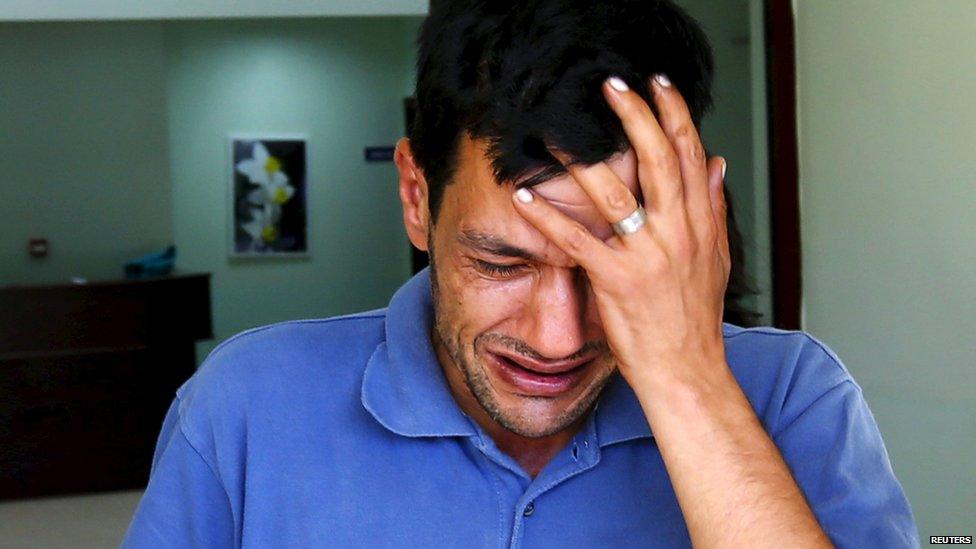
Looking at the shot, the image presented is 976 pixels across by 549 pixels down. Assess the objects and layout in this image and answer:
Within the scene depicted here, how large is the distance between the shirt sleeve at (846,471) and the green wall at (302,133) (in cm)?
880

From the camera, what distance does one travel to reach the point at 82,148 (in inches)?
354

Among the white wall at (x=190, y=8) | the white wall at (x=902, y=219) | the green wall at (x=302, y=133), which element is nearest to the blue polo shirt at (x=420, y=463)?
the white wall at (x=902, y=219)

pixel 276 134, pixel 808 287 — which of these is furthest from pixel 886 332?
pixel 276 134

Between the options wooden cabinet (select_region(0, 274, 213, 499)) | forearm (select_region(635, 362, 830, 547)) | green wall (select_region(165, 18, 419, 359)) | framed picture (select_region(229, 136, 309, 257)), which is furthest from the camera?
framed picture (select_region(229, 136, 309, 257))

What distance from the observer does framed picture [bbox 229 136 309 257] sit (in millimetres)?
9977

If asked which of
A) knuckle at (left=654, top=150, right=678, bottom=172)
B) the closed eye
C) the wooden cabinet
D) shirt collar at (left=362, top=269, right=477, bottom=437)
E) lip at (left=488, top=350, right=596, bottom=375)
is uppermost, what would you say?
knuckle at (left=654, top=150, right=678, bottom=172)

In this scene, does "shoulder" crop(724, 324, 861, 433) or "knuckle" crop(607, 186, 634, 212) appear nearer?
"knuckle" crop(607, 186, 634, 212)

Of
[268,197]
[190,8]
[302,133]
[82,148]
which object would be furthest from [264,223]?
[190,8]

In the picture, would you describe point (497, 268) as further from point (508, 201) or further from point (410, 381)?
point (410, 381)

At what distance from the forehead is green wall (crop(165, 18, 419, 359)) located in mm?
Result: 8682

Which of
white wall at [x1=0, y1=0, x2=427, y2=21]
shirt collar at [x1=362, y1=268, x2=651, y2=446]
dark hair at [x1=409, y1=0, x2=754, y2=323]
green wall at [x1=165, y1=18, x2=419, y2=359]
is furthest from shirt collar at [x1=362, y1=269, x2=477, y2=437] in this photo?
green wall at [x1=165, y1=18, x2=419, y2=359]

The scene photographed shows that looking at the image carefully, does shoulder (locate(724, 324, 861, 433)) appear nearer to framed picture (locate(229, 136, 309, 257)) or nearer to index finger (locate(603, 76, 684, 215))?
index finger (locate(603, 76, 684, 215))

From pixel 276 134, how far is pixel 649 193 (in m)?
9.19

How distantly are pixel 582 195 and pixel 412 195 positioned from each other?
0.29 meters
